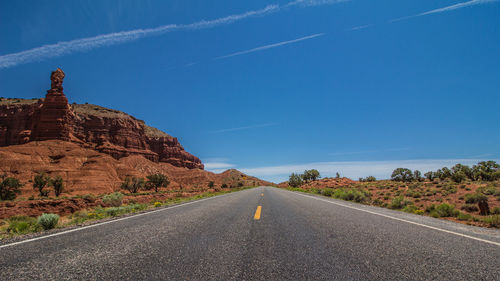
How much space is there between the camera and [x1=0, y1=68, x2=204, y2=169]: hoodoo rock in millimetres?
74312

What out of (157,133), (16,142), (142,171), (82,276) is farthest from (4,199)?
(157,133)

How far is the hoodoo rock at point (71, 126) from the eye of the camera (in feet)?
244

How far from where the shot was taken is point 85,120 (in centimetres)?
9119

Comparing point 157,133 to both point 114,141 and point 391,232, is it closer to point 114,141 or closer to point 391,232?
point 114,141

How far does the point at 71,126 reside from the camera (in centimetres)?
8088

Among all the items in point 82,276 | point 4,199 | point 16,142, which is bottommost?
point 4,199

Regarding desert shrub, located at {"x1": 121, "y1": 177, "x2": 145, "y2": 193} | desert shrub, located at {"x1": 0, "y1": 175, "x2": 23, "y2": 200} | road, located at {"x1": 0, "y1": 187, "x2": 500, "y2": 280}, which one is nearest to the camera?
road, located at {"x1": 0, "y1": 187, "x2": 500, "y2": 280}

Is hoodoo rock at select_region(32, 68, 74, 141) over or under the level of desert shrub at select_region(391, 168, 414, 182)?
over

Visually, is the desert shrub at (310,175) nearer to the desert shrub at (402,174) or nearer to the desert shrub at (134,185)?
the desert shrub at (402,174)

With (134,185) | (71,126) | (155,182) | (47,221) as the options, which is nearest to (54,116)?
(71,126)

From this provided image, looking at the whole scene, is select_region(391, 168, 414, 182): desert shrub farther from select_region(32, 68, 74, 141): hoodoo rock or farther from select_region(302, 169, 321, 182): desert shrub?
select_region(32, 68, 74, 141): hoodoo rock

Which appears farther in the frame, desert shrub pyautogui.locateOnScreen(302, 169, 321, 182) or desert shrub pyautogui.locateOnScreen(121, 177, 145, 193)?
desert shrub pyautogui.locateOnScreen(302, 169, 321, 182)

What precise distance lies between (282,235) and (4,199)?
44.8 meters

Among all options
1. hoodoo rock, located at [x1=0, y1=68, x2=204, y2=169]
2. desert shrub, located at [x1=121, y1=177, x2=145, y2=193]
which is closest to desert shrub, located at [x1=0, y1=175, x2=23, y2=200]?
desert shrub, located at [x1=121, y1=177, x2=145, y2=193]
